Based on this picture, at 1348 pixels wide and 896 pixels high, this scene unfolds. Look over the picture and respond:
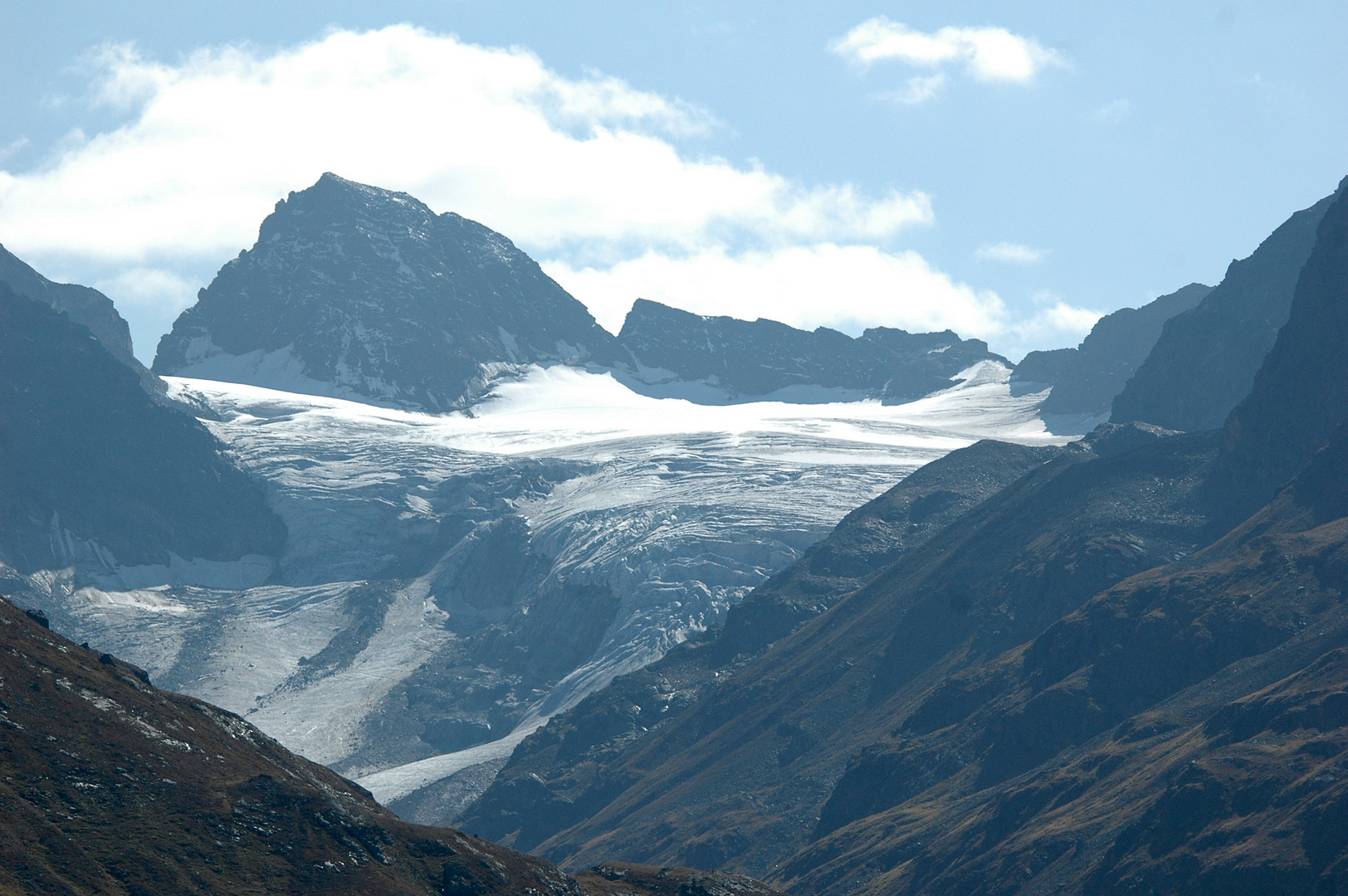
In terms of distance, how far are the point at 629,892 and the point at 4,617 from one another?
51054 millimetres

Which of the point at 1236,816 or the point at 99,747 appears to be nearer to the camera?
the point at 99,747

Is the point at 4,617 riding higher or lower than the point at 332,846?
higher

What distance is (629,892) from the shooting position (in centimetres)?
12800

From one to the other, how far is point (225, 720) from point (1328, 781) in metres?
125

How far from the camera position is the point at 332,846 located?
11144 centimetres

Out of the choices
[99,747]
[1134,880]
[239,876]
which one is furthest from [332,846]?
[1134,880]

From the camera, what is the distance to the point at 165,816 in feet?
348

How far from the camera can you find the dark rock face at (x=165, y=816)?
325 feet

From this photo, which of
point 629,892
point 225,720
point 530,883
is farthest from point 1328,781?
point 225,720

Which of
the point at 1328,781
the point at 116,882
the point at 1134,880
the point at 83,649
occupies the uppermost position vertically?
the point at 83,649

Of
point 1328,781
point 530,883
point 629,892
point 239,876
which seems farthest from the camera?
point 1328,781

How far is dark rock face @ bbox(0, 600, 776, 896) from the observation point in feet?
325

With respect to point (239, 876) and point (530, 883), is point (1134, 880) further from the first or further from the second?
point (239, 876)

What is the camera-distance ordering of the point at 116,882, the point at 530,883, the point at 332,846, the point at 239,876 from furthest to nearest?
the point at 530,883 < the point at 332,846 < the point at 239,876 < the point at 116,882
